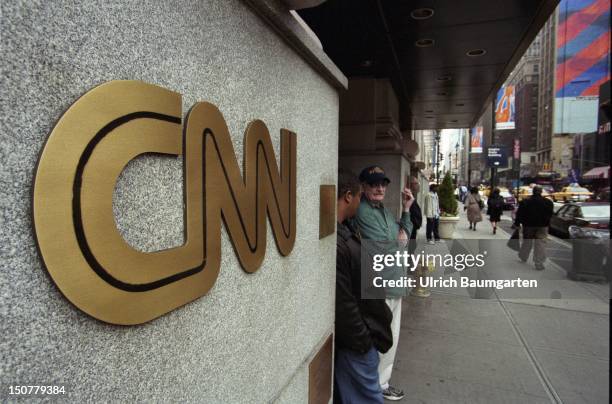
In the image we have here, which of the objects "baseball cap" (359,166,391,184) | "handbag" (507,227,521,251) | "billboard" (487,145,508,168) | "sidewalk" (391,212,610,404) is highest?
"billboard" (487,145,508,168)

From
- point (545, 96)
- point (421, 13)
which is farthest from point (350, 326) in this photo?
point (545, 96)

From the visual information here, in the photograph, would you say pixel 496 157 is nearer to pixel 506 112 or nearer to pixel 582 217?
pixel 506 112

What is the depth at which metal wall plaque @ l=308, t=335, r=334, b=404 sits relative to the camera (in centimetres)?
224

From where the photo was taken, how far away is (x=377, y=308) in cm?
277

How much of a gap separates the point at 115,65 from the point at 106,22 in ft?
0.31

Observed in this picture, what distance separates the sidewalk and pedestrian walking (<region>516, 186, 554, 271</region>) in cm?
183

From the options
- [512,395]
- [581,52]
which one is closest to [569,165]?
[581,52]

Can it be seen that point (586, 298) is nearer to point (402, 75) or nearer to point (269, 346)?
point (402, 75)

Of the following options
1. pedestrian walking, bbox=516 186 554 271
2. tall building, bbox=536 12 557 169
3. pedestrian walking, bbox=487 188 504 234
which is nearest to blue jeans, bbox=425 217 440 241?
pedestrian walking, bbox=516 186 554 271

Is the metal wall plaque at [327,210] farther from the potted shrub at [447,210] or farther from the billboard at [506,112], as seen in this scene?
the billboard at [506,112]

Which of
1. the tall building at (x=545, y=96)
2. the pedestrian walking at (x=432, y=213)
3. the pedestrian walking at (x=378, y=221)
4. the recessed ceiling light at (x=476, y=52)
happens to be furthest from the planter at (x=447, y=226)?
the tall building at (x=545, y=96)

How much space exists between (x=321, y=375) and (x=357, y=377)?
1.46 feet

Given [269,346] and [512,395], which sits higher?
[269,346]

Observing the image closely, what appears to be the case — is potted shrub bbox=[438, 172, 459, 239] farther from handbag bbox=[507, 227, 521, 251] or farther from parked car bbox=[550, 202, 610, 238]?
handbag bbox=[507, 227, 521, 251]
